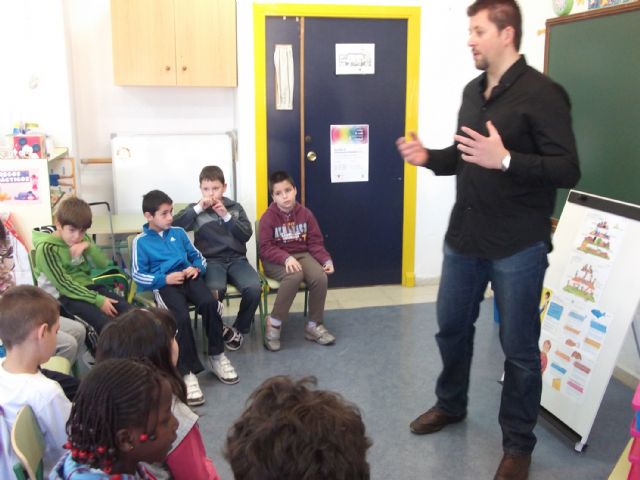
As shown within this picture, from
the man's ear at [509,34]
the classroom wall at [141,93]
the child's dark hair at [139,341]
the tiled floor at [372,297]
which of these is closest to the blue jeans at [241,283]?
the tiled floor at [372,297]

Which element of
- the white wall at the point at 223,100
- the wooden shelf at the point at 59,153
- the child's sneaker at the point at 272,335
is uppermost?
the white wall at the point at 223,100

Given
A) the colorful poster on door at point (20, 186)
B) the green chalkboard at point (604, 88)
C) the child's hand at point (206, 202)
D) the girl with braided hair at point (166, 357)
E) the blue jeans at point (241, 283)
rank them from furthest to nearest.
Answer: the child's hand at point (206, 202)
the blue jeans at point (241, 283)
the colorful poster on door at point (20, 186)
the green chalkboard at point (604, 88)
the girl with braided hair at point (166, 357)

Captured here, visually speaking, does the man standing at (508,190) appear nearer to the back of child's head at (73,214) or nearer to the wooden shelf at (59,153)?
the back of child's head at (73,214)

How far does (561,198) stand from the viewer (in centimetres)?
333

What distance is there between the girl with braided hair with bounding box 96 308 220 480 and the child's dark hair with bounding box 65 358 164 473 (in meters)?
0.33

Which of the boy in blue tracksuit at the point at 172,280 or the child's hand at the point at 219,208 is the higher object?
the child's hand at the point at 219,208

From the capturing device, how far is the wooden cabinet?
4117mm

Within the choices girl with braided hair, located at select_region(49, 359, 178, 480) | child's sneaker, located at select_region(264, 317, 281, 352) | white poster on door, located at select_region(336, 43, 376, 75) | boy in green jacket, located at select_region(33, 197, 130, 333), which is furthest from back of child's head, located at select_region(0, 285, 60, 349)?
white poster on door, located at select_region(336, 43, 376, 75)

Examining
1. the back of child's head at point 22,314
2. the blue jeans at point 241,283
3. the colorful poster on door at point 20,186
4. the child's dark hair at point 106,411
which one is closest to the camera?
the child's dark hair at point 106,411

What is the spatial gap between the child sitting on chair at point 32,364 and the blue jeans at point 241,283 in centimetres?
148

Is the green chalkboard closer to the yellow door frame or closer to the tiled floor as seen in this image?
the yellow door frame

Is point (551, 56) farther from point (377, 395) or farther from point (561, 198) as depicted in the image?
point (377, 395)

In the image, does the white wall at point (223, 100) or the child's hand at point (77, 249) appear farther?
the white wall at point (223, 100)

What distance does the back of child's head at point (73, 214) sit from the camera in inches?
119
